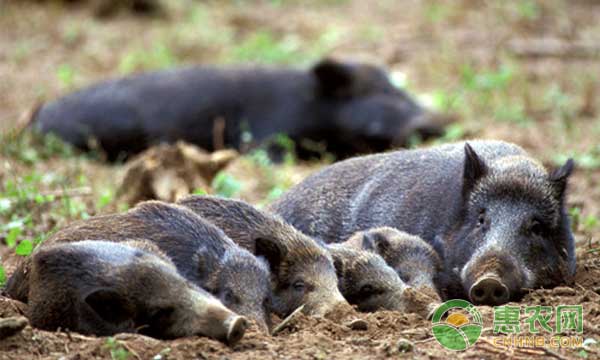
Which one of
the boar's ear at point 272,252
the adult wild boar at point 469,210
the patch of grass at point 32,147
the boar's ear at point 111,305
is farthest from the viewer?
the patch of grass at point 32,147

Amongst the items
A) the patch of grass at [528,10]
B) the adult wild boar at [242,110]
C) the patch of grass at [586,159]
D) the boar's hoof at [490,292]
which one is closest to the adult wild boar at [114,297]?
the boar's hoof at [490,292]

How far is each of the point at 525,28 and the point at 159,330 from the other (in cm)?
1126

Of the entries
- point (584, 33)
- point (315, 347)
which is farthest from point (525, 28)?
point (315, 347)

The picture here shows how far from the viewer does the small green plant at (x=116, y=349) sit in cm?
420

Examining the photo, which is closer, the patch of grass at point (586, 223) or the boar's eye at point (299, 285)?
the boar's eye at point (299, 285)

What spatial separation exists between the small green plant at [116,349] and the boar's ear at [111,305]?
1.00 ft

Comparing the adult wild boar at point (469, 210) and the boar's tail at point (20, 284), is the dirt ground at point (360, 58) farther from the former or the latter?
the adult wild boar at point (469, 210)

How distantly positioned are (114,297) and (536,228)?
96.6 inches

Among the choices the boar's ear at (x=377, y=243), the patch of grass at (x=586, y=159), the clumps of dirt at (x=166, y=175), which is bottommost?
the patch of grass at (x=586, y=159)

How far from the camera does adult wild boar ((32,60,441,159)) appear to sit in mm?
11828

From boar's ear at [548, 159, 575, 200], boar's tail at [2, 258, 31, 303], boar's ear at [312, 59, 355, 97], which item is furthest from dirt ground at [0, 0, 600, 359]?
boar's ear at [312, 59, 355, 97]

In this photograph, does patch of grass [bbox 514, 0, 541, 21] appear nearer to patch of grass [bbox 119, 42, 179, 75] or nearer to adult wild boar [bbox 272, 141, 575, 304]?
patch of grass [bbox 119, 42, 179, 75]

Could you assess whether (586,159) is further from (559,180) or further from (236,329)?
(236,329)

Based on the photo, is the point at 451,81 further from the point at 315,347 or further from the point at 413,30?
the point at 315,347
